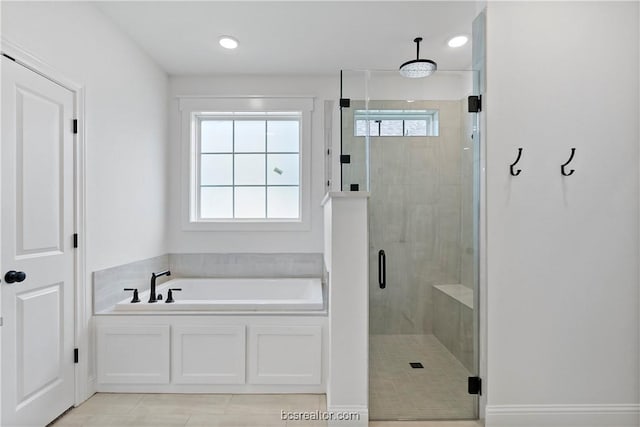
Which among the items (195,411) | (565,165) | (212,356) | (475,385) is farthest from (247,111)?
(475,385)

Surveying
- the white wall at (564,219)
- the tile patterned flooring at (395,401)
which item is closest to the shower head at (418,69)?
the white wall at (564,219)

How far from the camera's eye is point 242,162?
3762 millimetres

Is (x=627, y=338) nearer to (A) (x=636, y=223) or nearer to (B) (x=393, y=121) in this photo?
(A) (x=636, y=223)

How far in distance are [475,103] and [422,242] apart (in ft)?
2.81

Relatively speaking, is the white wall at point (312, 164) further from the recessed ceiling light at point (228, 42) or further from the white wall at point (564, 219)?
the white wall at point (564, 219)

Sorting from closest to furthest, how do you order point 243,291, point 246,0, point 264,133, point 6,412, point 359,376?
point 6,412 → point 359,376 → point 246,0 → point 243,291 → point 264,133

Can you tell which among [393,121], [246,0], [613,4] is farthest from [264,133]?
[613,4]

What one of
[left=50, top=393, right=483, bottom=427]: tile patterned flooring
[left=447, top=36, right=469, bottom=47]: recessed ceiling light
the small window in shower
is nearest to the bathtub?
[left=50, top=393, right=483, bottom=427]: tile patterned flooring

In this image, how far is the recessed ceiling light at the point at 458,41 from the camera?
2844 millimetres

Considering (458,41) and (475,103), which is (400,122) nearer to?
(475,103)

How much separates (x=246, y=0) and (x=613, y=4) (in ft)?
7.05

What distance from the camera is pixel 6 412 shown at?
1722 mm

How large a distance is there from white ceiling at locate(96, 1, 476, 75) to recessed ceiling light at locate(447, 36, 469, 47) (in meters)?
0.06

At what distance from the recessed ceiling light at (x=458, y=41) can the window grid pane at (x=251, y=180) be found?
1603 millimetres
